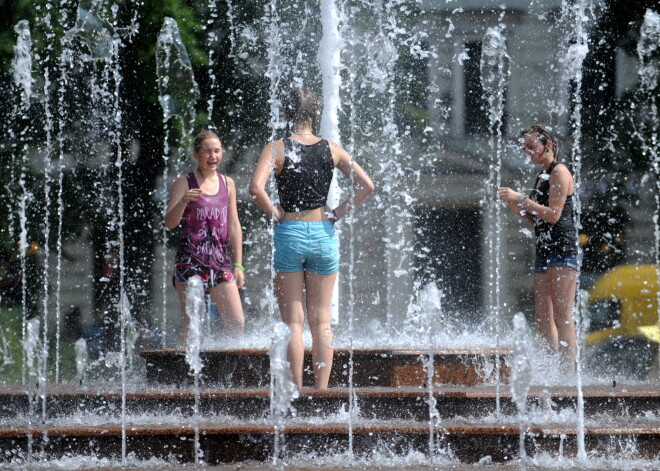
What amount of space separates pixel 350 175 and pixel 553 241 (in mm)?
1657

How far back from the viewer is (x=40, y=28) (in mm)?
14477

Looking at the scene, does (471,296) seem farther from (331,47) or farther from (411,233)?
(331,47)

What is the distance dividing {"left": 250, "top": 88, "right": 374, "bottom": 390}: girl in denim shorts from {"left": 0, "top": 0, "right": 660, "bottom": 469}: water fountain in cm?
23

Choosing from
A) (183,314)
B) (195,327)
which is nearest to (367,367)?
(195,327)

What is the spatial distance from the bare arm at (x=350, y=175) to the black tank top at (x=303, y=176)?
7 cm

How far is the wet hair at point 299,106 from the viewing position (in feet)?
19.9

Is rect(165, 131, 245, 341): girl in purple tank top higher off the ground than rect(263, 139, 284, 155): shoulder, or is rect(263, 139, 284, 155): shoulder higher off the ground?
rect(263, 139, 284, 155): shoulder

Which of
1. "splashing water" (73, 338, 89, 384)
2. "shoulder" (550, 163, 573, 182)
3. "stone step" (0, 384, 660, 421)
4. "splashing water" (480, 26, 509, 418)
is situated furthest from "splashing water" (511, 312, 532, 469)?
"splashing water" (480, 26, 509, 418)

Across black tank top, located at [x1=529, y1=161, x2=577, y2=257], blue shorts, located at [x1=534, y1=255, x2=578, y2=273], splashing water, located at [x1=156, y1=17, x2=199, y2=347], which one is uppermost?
splashing water, located at [x1=156, y1=17, x2=199, y2=347]

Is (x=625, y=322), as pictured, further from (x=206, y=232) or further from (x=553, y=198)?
→ (x=206, y=232)

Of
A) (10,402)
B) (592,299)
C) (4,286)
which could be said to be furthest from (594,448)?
(4,286)

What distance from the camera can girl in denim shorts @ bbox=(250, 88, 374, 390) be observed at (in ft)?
19.6

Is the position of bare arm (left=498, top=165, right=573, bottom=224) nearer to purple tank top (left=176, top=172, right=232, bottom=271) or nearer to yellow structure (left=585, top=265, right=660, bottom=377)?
purple tank top (left=176, top=172, right=232, bottom=271)

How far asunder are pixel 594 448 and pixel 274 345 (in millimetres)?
1665
